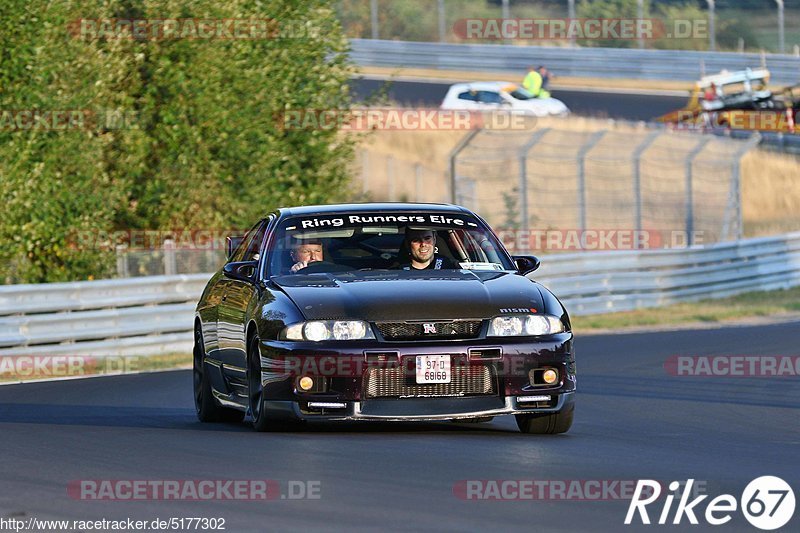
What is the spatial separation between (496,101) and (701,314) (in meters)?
21.5

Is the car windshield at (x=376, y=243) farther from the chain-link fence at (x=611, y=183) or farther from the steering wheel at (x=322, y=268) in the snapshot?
the chain-link fence at (x=611, y=183)

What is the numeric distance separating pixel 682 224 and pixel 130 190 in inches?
577

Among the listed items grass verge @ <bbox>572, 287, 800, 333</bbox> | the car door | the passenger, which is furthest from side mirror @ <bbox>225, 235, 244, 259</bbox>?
the passenger

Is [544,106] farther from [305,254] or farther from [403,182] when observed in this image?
[305,254]

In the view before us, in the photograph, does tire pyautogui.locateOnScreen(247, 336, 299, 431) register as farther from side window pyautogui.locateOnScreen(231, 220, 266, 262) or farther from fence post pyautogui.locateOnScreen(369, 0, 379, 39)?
fence post pyautogui.locateOnScreen(369, 0, 379, 39)

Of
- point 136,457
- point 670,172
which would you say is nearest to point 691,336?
point 136,457

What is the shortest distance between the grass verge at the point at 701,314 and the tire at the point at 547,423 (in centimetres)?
1227

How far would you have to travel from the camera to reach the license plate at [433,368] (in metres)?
9.47

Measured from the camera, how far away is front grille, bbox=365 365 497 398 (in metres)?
9.50

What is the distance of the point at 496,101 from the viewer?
45094 mm

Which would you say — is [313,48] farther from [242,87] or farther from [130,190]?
[130,190]

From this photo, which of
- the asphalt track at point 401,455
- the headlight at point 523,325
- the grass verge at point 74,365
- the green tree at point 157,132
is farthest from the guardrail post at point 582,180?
the headlight at point 523,325

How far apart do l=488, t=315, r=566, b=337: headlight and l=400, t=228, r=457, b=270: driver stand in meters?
1.24

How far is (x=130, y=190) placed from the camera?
77.5 ft
